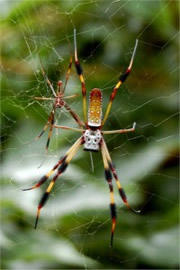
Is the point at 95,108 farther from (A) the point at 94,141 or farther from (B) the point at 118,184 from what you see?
(B) the point at 118,184

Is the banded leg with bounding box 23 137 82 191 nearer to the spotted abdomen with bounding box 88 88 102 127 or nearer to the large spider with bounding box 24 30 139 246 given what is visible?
the large spider with bounding box 24 30 139 246

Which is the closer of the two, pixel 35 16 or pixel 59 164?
pixel 59 164

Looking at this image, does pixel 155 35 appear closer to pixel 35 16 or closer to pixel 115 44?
pixel 115 44

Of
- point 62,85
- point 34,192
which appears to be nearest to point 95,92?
point 62,85

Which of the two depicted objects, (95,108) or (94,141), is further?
(94,141)

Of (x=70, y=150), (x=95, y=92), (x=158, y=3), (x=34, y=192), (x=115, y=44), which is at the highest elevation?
(x=158, y=3)

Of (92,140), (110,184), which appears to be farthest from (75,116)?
(110,184)

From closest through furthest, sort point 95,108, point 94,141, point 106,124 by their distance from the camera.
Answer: point 95,108 < point 94,141 < point 106,124
